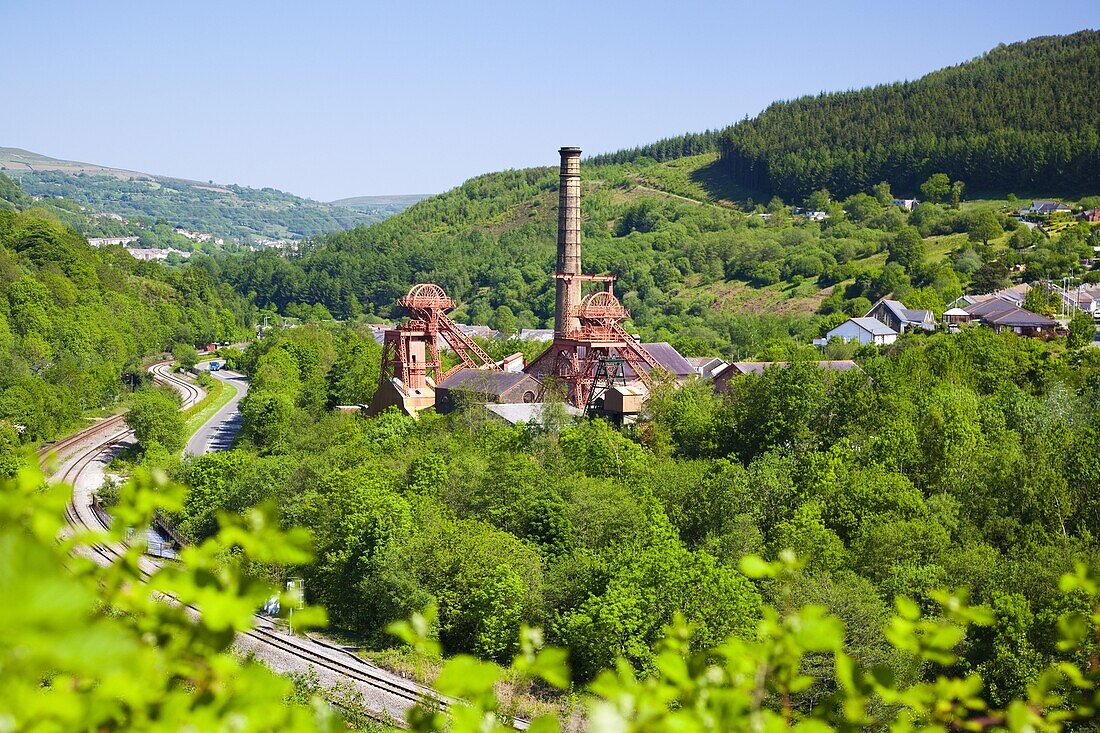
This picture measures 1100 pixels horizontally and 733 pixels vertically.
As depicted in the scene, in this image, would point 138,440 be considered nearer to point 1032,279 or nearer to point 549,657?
point 549,657

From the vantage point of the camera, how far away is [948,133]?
115 m

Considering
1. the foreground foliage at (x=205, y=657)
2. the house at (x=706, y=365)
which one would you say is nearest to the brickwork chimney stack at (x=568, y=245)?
the house at (x=706, y=365)

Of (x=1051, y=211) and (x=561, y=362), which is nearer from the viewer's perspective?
(x=561, y=362)

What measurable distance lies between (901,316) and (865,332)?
3.49 metres

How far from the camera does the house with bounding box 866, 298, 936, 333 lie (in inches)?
2489

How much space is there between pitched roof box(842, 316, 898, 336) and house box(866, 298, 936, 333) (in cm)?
82

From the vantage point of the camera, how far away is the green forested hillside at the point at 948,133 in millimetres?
103438

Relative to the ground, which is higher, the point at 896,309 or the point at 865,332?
the point at 896,309

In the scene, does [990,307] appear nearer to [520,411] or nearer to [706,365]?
[706,365]

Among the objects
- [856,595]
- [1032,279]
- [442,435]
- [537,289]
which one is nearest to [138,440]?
[442,435]

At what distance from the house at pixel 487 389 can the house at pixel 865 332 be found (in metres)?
22.6

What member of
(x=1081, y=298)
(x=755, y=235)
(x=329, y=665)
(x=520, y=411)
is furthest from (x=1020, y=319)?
(x=755, y=235)

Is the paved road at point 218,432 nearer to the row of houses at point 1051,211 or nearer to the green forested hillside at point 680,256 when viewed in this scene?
the green forested hillside at point 680,256

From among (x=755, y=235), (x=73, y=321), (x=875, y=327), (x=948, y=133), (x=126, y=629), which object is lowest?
(x=73, y=321)
